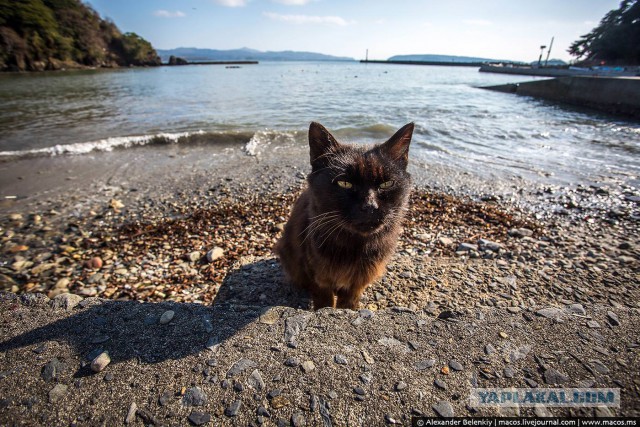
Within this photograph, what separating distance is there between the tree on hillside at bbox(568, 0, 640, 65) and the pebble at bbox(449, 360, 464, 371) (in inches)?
3133

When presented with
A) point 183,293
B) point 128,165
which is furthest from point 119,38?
point 183,293

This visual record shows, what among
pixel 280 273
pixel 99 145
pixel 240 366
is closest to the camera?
pixel 240 366

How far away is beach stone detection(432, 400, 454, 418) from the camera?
1433 mm

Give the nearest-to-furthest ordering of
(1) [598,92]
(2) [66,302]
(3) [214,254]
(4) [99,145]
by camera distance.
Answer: (2) [66,302] → (3) [214,254] → (4) [99,145] → (1) [598,92]

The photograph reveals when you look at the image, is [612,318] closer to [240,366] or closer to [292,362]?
[292,362]

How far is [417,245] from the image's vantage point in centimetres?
414

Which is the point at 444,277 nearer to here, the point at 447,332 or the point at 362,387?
the point at 447,332

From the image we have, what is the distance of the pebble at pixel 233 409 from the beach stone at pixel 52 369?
0.99 meters

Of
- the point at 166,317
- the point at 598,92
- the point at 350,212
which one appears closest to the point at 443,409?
the point at 350,212

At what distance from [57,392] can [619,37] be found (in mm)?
83529

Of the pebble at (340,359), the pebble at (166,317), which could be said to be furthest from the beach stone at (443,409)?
the pebble at (166,317)

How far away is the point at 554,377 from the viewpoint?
5.20 ft

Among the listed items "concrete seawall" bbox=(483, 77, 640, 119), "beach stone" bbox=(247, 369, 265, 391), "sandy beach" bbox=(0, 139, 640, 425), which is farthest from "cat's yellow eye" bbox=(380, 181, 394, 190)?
"concrete seawall" bbox=(483, 77, 640, 119)

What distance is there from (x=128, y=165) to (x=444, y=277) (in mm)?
8059
